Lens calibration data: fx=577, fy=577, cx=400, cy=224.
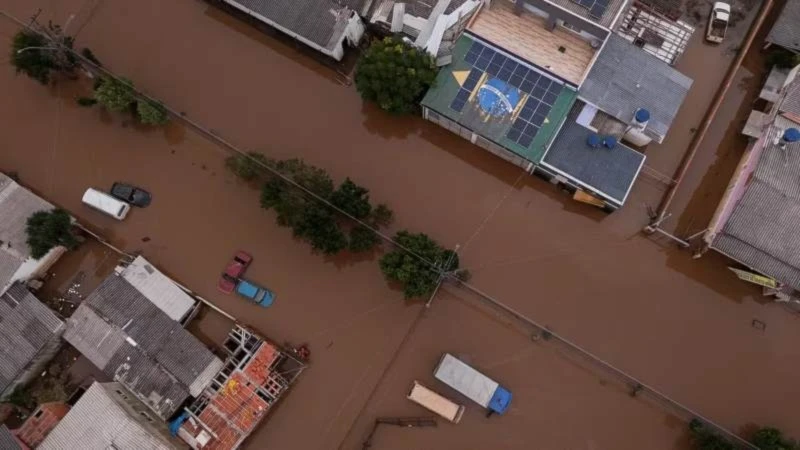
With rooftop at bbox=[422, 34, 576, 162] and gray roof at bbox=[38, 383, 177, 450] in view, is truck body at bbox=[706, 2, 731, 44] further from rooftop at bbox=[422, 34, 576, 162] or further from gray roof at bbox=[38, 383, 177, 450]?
gray roof at bbox=[38, 383, 177, 450]

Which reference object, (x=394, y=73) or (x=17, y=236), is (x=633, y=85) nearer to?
(x=394, y=73)

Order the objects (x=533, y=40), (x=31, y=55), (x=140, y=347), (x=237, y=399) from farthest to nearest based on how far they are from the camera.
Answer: (x=533, y=40) → (x=31, y=55) → (x=140, y=347) → (x=237, y=399)

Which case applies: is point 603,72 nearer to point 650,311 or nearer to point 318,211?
point 650,311

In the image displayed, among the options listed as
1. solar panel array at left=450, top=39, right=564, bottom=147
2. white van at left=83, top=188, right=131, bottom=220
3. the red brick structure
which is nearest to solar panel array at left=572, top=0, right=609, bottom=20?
solar panel array at left=450, top=39, right=564, bottom=147

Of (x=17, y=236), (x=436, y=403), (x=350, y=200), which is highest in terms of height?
(x=350, y=200)

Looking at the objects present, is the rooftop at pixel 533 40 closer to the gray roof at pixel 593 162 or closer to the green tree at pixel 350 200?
the gray roof at pixel 593 162

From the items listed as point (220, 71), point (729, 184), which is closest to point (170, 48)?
point (220, 71)

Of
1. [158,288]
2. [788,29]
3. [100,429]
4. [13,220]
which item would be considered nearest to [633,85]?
[788,29]
